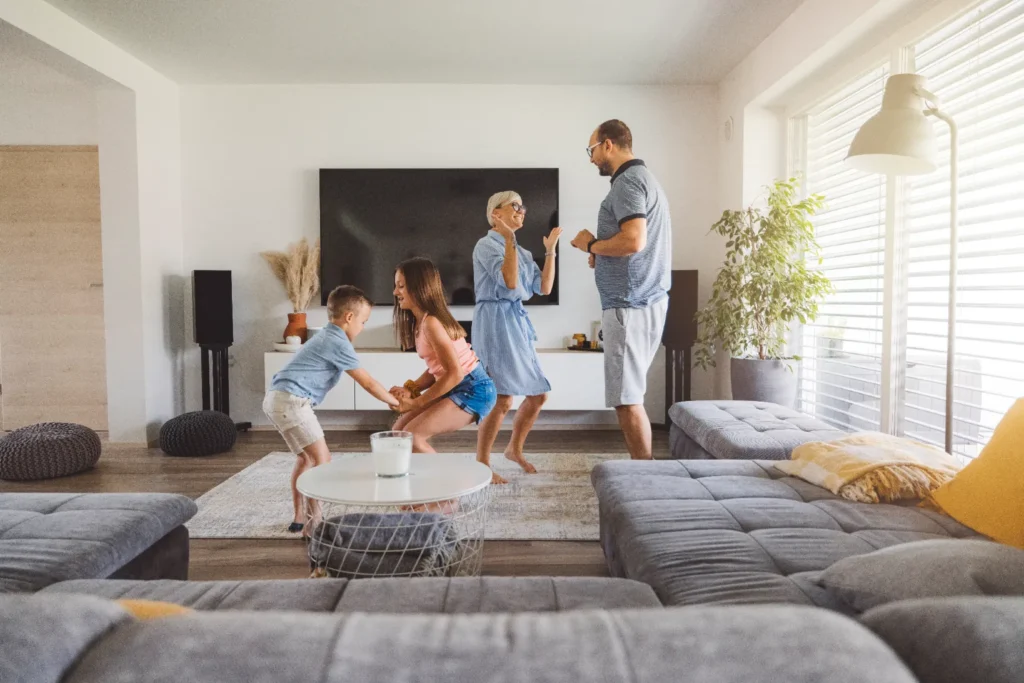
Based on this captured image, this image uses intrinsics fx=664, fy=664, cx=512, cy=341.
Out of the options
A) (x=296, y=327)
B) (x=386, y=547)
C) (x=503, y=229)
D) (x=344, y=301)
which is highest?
(x=503, y=229)

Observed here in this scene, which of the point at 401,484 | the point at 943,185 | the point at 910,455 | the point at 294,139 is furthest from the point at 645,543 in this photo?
the point at 294,139

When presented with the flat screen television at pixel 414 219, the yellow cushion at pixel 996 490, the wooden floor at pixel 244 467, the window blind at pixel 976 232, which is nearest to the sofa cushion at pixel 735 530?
the yellow cushion at pixel 996 490

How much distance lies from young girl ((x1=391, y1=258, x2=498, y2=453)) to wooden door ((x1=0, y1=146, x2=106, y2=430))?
10.8ft

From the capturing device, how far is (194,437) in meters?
3.95

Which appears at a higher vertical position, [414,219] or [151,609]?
[414,219]

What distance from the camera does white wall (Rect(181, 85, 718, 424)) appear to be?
4805 millimetres

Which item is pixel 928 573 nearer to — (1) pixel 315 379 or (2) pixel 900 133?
(2) pixel 900 133

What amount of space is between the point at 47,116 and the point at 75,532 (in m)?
4.26

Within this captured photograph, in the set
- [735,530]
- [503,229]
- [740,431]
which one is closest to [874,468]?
[735,530]

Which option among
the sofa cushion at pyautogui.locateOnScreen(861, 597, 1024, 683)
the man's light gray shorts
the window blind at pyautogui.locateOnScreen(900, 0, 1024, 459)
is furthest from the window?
the sofa cushion at pyautogui.locateOnScreen(861, 597, 1024, 683)

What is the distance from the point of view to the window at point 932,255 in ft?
7.73

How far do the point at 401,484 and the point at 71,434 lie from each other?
9.29 ft

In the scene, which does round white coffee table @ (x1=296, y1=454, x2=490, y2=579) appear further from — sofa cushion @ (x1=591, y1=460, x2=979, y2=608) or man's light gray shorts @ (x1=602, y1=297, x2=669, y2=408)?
man's light gray shorts @ (x1=602, y1=297, x2=669, y2=408)

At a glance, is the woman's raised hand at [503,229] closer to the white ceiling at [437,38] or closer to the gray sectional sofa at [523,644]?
the white ceiling at [437,38]
